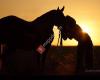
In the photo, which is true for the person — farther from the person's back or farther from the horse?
the horse

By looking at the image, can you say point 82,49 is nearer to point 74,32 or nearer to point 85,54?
point 85,54

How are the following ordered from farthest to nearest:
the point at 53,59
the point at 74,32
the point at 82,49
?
1. the point at 53,59
2. the point at 74,32
3. the point at 82,49

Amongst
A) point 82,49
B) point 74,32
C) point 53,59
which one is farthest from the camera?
point 53,59

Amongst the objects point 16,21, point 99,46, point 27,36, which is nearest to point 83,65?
point 27,36

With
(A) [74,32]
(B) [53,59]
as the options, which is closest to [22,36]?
(A) [74,32]

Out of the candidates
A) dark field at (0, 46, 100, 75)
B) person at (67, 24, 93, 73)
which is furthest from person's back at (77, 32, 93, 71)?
dark field at (0, 46, 100, 75)

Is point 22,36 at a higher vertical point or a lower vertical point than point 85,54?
higher

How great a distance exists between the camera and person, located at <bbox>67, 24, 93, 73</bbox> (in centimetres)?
196

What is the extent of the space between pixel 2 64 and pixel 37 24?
16.4 inches

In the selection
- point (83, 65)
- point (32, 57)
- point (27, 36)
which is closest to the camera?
point (83, 65)

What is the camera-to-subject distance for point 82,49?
2.02 meters

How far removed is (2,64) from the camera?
202 cm

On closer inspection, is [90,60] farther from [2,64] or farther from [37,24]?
[2,64]

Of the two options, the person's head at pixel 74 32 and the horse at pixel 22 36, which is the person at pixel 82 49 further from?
the horse at pixel 22 36
